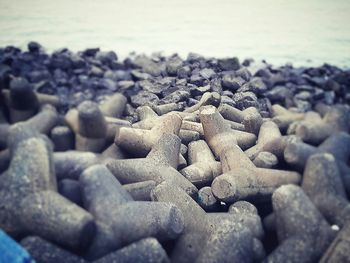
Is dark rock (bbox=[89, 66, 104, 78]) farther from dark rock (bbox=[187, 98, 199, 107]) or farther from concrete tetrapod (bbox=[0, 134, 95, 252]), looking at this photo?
dark rock (bbox=[187, 98, 199, 107])

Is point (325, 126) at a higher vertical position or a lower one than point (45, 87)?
lower

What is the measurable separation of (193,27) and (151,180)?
3168 mm

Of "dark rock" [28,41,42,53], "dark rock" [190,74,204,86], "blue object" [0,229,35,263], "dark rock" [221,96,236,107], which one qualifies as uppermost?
"dark rock" [28,41,42,53]

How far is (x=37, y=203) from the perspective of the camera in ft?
4.13

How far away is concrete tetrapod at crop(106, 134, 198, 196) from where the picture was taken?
173 cm

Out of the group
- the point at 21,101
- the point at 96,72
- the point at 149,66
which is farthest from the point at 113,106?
the point at 149,66

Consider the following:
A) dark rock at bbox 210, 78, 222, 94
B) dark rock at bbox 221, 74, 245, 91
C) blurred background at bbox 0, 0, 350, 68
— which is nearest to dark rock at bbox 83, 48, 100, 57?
blurred background at bbox 0, 0, 350, 68

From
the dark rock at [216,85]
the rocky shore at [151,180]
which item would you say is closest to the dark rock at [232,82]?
the dark rock at [216,85]

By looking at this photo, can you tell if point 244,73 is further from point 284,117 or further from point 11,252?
point 11,252

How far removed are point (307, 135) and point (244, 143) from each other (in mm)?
662

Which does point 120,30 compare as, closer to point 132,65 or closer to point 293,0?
point 132,65

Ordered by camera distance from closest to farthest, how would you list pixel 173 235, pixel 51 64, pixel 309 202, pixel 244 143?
pixel 309 202 < pixel 173 235 < pixel 51 64 < pixel 244 143

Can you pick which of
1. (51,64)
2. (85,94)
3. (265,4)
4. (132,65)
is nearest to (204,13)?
(265,4)

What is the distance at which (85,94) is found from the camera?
1432 mm
